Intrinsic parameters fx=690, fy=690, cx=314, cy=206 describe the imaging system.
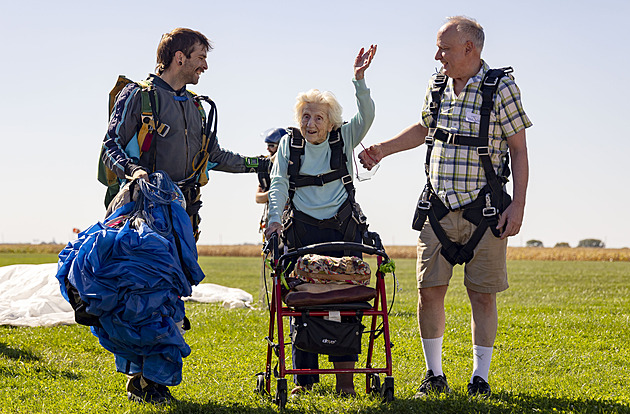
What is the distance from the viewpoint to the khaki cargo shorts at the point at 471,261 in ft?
15.7

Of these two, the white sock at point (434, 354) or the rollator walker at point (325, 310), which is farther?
the white sock at point (434, 354)

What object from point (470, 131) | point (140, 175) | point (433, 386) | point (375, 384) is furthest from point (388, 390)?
point (140, 175)

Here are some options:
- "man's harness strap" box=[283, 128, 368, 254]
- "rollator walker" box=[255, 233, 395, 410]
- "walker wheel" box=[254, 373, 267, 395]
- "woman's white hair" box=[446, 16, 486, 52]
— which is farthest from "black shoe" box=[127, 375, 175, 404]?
"woman's white hair" box=[446, 16, 486, 52]

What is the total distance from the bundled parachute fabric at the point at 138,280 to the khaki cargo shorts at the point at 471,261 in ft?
5.38

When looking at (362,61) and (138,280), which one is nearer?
(138,280)

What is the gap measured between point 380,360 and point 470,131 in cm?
279

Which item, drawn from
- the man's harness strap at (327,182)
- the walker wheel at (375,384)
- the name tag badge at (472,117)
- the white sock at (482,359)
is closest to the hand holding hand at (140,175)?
the man's harness strap at (327,182)

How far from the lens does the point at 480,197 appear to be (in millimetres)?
4754

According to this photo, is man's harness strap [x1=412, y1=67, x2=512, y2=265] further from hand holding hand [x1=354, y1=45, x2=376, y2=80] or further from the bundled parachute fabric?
the bundled parachute fabric

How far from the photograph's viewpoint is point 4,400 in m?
5.09

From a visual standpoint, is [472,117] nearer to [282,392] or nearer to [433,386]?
[433,386]

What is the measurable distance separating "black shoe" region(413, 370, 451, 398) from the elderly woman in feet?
1.68

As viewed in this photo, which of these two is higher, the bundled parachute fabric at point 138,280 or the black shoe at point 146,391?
the bundled parachute fabric at point 138,280

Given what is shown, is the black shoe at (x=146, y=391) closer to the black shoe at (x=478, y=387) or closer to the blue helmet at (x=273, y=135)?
the black shoe at (x=478, y=387)
